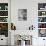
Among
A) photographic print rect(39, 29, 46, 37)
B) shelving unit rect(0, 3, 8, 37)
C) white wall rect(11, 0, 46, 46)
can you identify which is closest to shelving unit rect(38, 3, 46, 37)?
photographic print rect(39, 29, 46, 37)

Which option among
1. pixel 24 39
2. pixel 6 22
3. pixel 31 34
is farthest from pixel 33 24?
pixel 6 22

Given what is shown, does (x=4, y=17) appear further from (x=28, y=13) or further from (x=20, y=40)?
(x=20, y=40)

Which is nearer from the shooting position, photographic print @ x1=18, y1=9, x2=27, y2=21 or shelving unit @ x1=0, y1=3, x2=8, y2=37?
photographic print @ x1=18, y1=9, x2=27, y2=21

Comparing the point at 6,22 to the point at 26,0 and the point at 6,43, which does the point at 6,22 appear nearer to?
the point at 6,43

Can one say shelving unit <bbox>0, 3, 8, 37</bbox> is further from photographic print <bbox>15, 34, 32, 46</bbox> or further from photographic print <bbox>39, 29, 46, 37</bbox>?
photographic print <bbox>39, 29, 46, 37</bbox>

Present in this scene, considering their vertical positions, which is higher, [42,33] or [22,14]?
[22,14]

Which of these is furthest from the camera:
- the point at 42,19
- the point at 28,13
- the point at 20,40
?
the point at 42,19

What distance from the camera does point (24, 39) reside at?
5879 millimetres

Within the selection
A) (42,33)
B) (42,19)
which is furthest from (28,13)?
(42,33)

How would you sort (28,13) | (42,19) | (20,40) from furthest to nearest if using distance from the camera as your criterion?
1. (42,19)
2. (28,13)
3. (20,40)

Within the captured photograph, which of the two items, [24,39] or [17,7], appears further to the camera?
[17,7]

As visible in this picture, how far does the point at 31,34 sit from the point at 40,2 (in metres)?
1.69

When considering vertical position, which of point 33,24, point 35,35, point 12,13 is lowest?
point 35,35

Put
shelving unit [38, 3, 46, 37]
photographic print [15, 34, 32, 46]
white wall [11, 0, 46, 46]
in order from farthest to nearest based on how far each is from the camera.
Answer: shelving unit [38, 3, 46, 37] < white wall [11, 0, 46, 46] < photographic print [15, 34, 32, 46]
